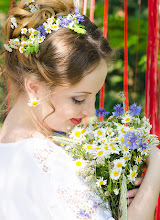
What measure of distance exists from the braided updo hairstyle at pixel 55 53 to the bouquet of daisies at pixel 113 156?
23 cm

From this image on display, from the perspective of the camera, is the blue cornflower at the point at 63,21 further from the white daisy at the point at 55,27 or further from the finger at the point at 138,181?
the finger at the point at 138,181

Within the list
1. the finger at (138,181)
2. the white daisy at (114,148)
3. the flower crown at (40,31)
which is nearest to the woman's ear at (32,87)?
the flower crown at (40,31)

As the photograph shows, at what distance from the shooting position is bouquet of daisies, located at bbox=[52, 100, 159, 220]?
124 centimetres

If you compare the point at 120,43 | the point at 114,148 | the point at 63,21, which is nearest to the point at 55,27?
the point at 63,21

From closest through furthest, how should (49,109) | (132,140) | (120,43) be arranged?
(132,140) → (49,109) → (120,43)

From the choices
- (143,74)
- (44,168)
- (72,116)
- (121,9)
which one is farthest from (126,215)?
(121,9)

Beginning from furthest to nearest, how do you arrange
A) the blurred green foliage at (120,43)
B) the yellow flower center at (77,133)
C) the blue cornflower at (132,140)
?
the blurred green foliage at (120,43) < the yellow flower center at (77,133) < the blue cornflower at (132,140)

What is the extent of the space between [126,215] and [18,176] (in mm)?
376

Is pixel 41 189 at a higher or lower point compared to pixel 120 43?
lower

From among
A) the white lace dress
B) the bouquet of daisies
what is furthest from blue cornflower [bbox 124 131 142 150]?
the white lace dress

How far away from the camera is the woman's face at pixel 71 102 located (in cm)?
144

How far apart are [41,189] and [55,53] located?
50 centimetres

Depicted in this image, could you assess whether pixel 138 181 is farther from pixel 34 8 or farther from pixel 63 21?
pixel 34 8

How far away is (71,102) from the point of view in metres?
1.44
